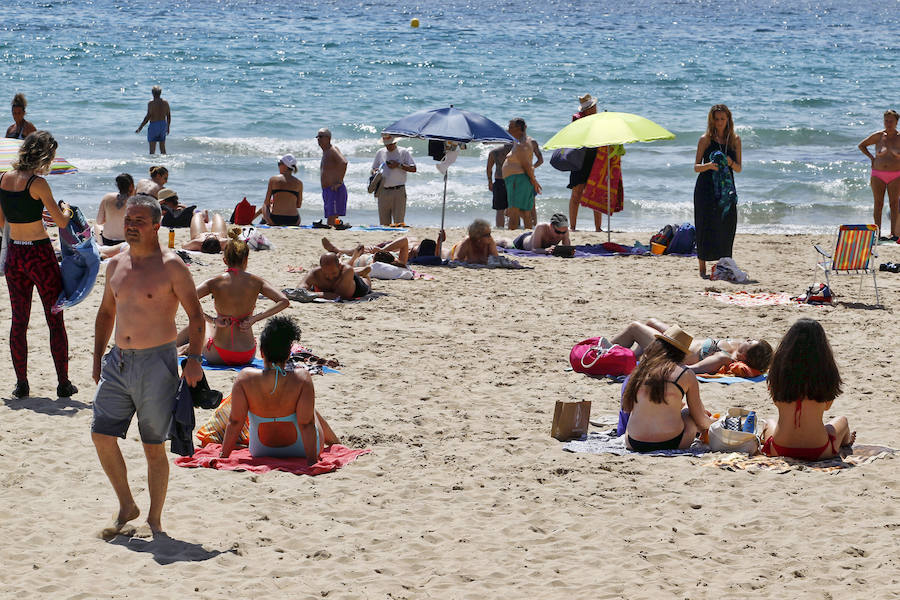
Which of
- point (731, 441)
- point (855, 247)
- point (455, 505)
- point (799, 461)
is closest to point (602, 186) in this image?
point (855, 247)

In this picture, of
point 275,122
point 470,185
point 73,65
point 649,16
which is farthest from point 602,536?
point 649,16

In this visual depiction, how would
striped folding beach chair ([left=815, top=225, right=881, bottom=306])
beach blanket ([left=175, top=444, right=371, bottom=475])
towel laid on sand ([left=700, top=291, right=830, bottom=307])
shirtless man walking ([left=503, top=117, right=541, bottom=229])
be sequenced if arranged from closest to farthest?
beach blanket ([left=175, top=444, right=371, bottom=475]) < striped folding beach chair ([left=815, top=225, right=881, bottom=306]) < towel laid on sand ([left=700, top=291, right=830, bottom=307]) < shirtless man walking ([left=503, top=117, right=541, bottom=229])

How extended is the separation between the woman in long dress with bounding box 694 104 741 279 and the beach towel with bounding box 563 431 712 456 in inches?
184

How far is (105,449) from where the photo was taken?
4535mm

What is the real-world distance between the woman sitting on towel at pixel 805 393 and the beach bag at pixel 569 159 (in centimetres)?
781

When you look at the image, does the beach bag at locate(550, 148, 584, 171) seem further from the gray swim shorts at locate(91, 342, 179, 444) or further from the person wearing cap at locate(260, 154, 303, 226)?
the gray swim shorts at locate(91, 342, 179, 444)

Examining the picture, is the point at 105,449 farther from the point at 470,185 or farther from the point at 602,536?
the point at 470,185

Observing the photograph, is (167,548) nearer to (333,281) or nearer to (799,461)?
(799,461)

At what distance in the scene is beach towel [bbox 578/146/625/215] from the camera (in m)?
13.3

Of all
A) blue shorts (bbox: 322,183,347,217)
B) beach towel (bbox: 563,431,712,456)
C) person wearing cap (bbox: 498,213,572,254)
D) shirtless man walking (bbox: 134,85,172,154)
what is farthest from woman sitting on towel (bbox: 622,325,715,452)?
shirtless man walking (bbox: 134,85,172,154)

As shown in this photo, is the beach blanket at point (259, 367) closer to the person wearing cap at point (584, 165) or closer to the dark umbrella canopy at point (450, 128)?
the dark umbrella canopy at point (450, 128)

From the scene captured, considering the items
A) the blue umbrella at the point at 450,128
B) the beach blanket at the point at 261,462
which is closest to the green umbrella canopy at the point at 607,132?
the blue umbrella at the point at 450,128

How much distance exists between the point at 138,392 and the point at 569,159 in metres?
9.37

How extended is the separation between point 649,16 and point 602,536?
162 ft
